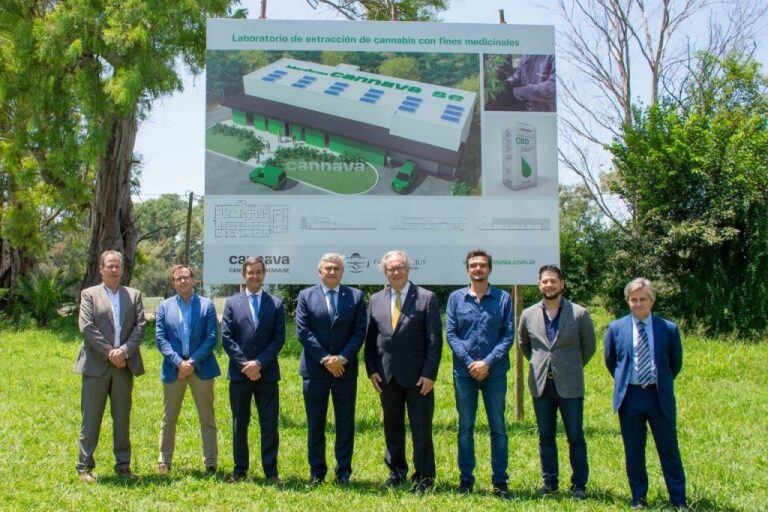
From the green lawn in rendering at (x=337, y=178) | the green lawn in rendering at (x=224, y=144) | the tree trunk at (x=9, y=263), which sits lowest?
the tree trunk at (x=9, y=263)

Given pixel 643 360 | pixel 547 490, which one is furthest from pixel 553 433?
pixel 643 360

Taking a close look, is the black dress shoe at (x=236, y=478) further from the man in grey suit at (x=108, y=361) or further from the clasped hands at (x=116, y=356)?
the clasped hands at (x=116, y=356)

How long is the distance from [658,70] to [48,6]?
18.1m

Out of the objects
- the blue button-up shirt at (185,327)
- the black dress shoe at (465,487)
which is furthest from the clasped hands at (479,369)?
the blue button-up shirt at (185,327)

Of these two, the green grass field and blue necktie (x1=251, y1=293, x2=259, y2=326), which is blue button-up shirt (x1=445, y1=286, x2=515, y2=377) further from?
blue necktie (x1=251, y1=293, x2=259, y2=326)

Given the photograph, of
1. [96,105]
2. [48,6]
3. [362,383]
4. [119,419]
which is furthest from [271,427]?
[48,6]

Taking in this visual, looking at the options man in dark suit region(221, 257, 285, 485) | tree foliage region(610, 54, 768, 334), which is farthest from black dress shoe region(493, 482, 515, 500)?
tree foliage region(610, 54, 768, 334)

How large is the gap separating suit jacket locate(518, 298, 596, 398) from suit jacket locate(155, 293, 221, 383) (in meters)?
2.47

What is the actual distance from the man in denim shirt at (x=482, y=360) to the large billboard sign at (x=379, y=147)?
219 cm

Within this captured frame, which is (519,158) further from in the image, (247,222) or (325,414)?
(325,414)

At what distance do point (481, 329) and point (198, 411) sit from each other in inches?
92.4

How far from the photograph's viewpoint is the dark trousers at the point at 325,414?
543 centimetres

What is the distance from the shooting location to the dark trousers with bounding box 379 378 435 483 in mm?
5301

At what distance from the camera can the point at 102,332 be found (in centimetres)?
554
